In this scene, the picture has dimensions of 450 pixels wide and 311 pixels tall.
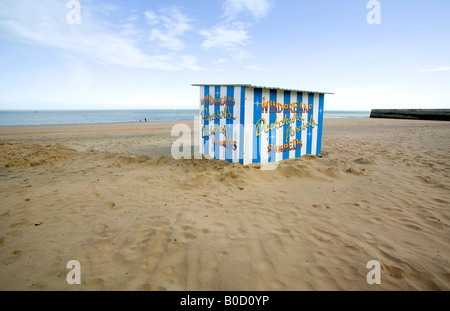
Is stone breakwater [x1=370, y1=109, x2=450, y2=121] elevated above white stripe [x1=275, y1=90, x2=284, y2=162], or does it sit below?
above

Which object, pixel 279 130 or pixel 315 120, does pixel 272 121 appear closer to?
pixel 279 130

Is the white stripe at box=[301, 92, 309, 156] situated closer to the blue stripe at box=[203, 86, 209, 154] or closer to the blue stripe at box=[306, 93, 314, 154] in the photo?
the blue stripe at box=[306, 93, 314, 154]

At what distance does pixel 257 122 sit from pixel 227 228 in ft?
12.4

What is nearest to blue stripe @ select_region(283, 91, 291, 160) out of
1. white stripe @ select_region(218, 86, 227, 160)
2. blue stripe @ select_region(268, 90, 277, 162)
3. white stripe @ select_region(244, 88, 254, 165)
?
blue stripe @ select_region(268, 90, 277, 162)

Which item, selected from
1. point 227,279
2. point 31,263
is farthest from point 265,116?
point 31,263

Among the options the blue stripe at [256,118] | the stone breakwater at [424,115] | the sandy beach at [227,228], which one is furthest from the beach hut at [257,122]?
the stone breakwater at [424,115]

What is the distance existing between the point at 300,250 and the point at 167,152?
6997mm

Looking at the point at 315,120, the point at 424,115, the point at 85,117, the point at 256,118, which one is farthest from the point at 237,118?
the point at 85,117

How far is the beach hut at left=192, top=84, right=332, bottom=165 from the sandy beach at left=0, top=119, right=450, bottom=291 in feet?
2.75

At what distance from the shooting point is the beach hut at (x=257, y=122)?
625cm

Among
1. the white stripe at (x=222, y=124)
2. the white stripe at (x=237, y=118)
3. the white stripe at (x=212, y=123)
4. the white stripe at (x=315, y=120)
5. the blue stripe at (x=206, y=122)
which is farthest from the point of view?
the white stripe at (x=315, y=120)

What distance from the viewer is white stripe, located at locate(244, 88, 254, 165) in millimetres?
6086

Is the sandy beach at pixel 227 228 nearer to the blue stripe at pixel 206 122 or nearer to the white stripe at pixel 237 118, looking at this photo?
the white stripe at pixel 237 118
